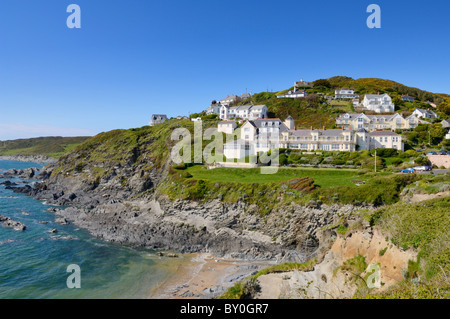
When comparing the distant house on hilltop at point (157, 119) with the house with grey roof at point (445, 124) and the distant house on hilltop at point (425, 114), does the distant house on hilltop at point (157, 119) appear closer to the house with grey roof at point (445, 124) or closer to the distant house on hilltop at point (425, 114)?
the distant house on hilltop at point (425, 114)

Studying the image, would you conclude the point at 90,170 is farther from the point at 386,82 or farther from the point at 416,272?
the point at 386,82

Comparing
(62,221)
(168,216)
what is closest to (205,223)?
(168,216)

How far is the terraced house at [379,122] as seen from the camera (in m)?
63.4

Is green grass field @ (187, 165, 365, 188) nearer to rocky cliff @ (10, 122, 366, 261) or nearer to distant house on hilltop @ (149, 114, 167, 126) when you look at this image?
rocky cliff @ (10, 122, 366, 261)

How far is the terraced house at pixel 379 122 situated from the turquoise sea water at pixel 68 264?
2181 inches

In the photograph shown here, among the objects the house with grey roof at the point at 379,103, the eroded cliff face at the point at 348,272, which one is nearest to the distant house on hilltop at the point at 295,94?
the house with grey roof at the point at 379,103

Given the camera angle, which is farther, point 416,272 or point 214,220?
point 214,220

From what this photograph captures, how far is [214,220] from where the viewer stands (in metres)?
36.6

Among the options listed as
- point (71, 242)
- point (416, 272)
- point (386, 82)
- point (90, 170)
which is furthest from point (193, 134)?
point (386, 82)

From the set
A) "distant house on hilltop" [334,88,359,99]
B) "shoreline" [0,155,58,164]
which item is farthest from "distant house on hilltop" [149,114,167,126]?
"distant house on hilltop" [334,88,359,99]

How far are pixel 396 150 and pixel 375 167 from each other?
13.5 m

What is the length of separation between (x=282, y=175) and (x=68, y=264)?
32.1 meters

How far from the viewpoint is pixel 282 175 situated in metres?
43.1

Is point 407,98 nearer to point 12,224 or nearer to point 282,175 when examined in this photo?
point 282,175
